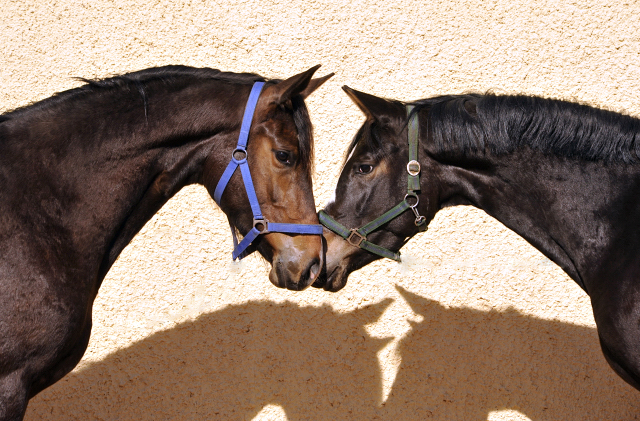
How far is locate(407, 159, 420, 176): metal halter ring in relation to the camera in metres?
2.44

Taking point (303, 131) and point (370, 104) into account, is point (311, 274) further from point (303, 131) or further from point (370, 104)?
point (370, 104)

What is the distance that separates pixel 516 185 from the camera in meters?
2.39

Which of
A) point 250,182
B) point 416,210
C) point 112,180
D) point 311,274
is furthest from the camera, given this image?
point 416,210

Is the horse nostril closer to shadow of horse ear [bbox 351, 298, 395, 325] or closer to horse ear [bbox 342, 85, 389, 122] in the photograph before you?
horse ear [bbox 342, 85, 389, 122]

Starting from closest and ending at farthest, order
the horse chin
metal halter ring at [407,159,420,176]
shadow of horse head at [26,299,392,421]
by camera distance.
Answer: the horse chin < metal halter ring at [407,159,420,176] < shadow of horse head at [26,299,392,421]

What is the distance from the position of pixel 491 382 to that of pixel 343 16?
9.80 feet

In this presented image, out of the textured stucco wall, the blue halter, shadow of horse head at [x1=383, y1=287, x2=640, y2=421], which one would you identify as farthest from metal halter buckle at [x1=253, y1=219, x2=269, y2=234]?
shadow of horse head at [x1=383, y1=287, x2=640, y2=421]

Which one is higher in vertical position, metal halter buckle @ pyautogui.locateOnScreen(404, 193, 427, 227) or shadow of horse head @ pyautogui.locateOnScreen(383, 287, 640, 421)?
metal halter buckle @ pyautogui.locateOnScreen(404, 193, 427, 227)

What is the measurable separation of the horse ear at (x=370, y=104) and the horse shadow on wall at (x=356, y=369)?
1755 millimetres

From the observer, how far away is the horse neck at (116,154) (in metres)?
2.03

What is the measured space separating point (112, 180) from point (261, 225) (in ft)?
2.09

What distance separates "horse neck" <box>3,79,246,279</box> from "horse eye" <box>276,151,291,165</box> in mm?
222

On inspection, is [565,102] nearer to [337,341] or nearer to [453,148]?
[453,148]

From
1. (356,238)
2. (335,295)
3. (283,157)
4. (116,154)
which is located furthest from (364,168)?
(335,295)
